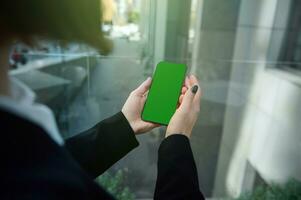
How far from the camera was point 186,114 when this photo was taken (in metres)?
0.66

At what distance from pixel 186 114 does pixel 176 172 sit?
0.50 feet

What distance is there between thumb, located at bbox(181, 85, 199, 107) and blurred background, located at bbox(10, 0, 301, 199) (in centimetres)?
73

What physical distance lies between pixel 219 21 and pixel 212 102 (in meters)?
0.58

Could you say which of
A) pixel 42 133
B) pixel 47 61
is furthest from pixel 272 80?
pixel 42 133

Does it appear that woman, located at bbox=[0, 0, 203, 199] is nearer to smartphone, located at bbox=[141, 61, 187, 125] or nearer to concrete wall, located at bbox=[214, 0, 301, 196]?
smartphone, located at bbox=[141, 61, 187, 125]

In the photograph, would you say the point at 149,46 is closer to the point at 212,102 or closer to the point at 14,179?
the point at 212,102

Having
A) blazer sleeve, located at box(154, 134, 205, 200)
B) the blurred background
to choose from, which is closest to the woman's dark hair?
blazer sleeve, located at box(154, 134, 205, 200)

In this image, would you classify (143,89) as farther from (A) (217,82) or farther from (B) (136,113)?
(A) (217,82)

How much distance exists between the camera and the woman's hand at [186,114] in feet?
2.08

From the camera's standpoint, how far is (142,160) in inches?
68.8

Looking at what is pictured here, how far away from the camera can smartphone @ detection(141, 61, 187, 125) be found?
75 centimetres

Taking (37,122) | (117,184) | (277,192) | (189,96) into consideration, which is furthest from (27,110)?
(277,192)

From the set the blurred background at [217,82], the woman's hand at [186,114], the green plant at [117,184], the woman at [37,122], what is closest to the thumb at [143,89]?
the woman's hand at [186,114]

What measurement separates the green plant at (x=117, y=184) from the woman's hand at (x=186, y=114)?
111 cm
